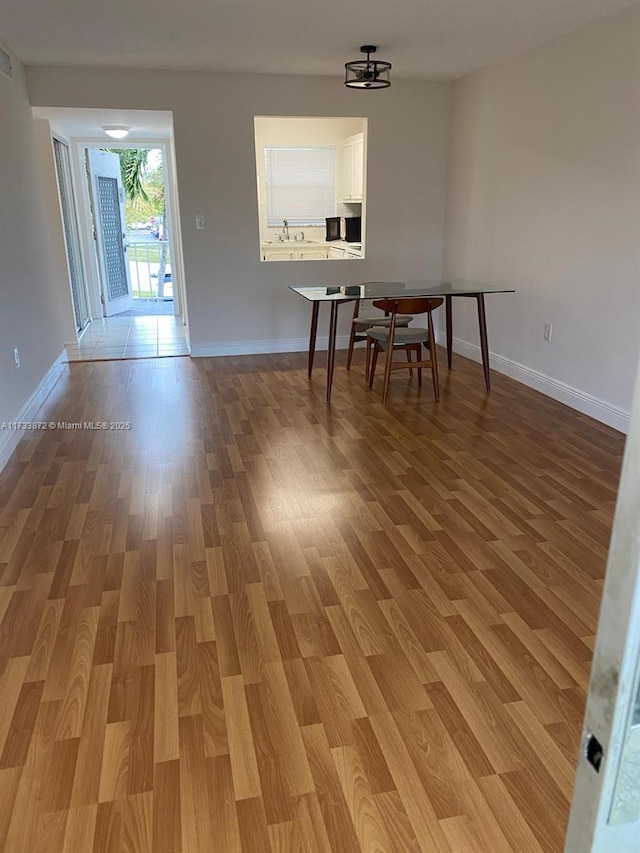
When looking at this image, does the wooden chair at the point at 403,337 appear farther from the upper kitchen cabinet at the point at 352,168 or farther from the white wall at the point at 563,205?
the upper kitchen cabinet at the point at 352,168

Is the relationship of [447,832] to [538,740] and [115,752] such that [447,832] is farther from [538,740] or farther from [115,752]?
[115,752]

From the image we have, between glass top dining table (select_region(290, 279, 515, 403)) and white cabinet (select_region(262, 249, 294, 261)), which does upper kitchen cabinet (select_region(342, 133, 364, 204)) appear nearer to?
white cabinet (select_region(262, 249, 294, 261))

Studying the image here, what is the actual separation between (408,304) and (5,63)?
10.1 ft

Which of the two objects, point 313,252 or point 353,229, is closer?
point 353,229

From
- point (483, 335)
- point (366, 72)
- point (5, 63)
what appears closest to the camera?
point (366, 72)

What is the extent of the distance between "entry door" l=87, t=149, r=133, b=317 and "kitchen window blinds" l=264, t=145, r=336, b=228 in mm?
2046

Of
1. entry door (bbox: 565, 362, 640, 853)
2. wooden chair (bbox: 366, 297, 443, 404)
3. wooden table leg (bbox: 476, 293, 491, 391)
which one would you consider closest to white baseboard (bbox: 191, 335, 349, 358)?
wooden chair (bbox: 366, 297, 443, 404)

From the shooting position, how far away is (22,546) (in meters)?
2.54

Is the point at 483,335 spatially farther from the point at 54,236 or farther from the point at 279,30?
the point at 54,236

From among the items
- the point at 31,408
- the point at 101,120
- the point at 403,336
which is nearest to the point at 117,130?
the point at 101,120

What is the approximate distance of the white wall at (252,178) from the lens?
4969mm

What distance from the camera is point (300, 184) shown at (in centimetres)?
762

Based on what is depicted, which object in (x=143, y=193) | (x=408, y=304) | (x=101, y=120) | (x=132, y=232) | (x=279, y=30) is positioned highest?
(x=279, y=30)

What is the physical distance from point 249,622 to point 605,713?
5.13 feet
